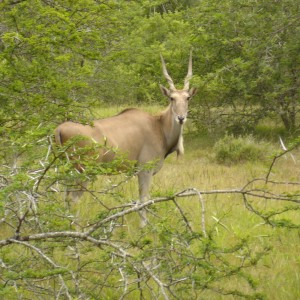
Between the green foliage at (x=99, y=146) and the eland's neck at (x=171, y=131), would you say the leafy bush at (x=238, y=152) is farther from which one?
the eland's neck at (x=171, y=131)

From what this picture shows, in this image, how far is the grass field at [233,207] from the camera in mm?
5148

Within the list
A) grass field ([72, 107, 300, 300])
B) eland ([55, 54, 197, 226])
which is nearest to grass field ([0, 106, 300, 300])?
grass field ([72, 107, 300, 300])

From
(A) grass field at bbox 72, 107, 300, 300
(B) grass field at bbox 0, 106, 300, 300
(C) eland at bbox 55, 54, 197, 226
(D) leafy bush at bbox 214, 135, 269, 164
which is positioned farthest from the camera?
(D) leafy bush at bbox 214, 135, 269, 164

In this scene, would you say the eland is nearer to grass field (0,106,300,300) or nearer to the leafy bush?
grass field (0,106,300,300)

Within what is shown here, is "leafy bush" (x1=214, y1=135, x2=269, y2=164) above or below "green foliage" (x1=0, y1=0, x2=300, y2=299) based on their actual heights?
below

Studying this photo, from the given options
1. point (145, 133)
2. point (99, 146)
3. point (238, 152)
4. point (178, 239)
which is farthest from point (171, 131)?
point (178, 239)

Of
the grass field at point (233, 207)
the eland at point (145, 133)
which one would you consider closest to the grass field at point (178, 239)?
the grass field at point (233, 207)

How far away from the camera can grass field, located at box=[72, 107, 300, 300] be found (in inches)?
203

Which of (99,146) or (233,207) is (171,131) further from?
(99,146)

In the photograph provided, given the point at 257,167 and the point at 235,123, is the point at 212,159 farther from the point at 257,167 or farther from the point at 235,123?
the point at 235,123

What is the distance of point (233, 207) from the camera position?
25.1ft

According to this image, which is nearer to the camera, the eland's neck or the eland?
the eland

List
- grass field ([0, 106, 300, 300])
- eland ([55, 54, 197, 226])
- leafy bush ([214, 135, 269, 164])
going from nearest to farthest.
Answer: grass field ([0, 106, 300, 300]) < eland ([55, 54, 197, 226]) < leafy bush ([214, 135, 269, 164])

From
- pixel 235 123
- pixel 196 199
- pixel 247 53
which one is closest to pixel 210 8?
pixel 247 53
